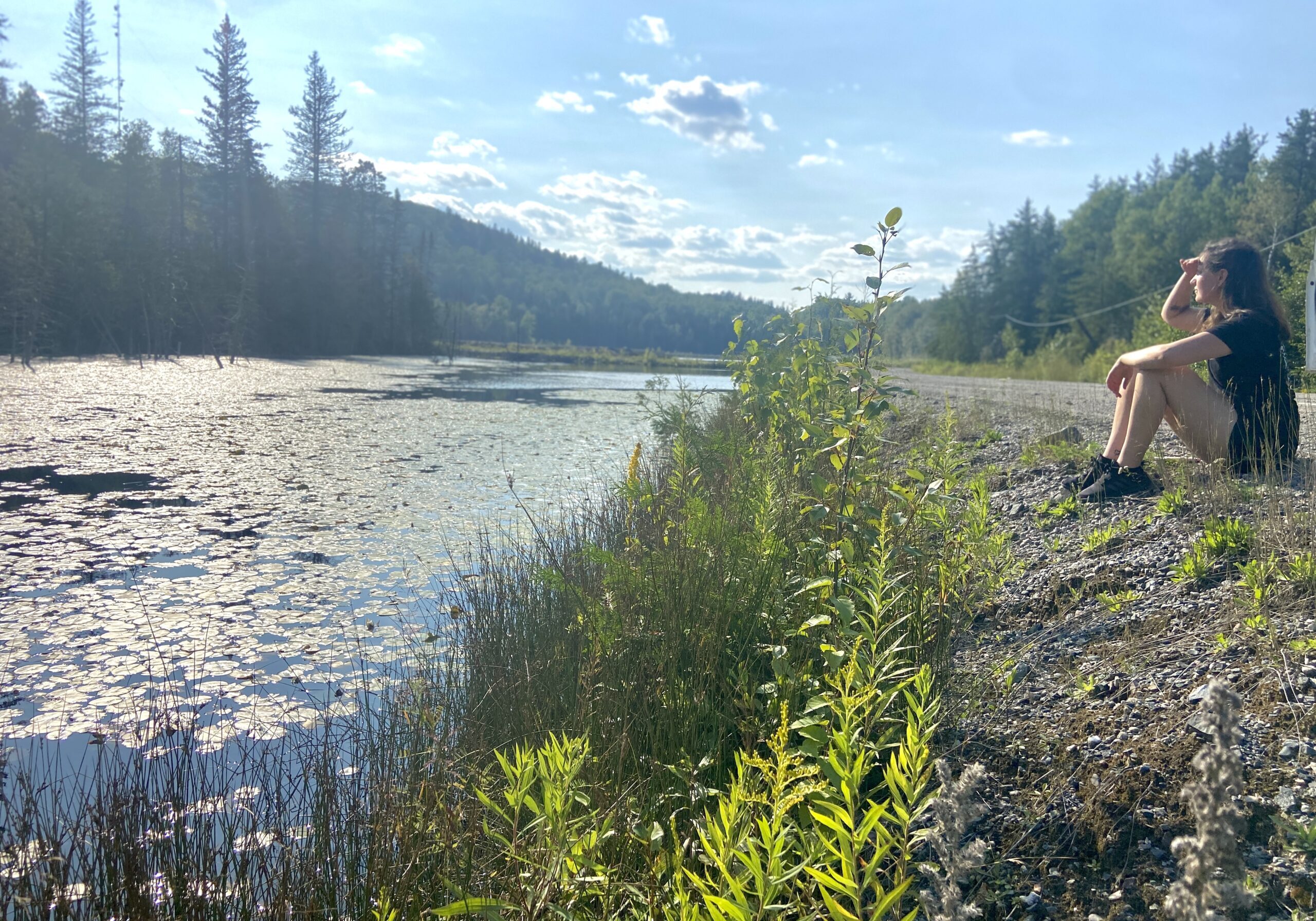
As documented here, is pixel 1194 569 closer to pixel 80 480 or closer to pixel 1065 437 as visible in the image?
pixel 1065 437

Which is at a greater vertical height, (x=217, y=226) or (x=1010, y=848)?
(x=217, y=226)

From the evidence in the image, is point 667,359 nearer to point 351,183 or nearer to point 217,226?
point 351,183

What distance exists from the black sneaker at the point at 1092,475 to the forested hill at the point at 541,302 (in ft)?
283

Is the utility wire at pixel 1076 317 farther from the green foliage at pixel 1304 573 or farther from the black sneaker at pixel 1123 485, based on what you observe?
the green foliage at pixel 1304 573

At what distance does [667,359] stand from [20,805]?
70.4 metres

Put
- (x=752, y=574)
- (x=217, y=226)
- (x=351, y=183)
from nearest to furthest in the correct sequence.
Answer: (x=752, y=574) → (x=217, y=226) → (x=351, y=183)

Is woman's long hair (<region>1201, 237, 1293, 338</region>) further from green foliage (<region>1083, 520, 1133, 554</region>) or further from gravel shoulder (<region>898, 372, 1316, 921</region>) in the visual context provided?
green foliage (<region>1083, 520, 1133, 554</region>)

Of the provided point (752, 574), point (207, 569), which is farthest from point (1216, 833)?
point (207, 569)

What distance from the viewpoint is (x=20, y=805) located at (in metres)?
2.61

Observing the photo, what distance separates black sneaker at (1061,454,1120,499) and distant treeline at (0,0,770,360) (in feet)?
10.6

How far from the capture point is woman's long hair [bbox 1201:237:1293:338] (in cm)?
412

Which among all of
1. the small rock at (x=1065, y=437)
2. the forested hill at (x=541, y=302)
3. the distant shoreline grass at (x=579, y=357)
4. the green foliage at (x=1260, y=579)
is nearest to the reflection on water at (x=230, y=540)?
the green foliage at (x=1260, y=579)

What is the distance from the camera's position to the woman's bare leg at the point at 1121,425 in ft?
14.2

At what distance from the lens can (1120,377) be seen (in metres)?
4.45
